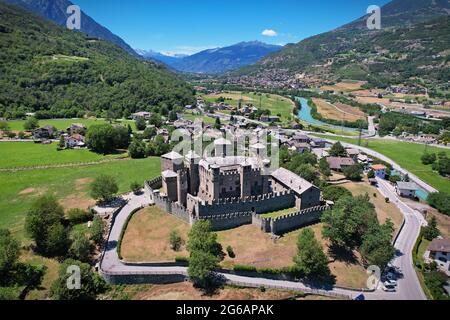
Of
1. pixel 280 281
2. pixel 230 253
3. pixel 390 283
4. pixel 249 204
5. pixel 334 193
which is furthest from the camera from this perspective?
pixel 334 193

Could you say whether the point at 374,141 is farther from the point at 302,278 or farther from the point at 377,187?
the point at 302,278

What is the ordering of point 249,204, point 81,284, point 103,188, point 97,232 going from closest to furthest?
1. point 81,284
2. point 97,232
3. point 249,204
4. point 103,188

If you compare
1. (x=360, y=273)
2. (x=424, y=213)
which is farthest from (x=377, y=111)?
(x=360, y=273)

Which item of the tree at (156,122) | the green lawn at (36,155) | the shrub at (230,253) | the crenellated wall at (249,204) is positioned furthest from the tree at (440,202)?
the tree at (156,122)

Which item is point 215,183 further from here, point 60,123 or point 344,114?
point 344,114

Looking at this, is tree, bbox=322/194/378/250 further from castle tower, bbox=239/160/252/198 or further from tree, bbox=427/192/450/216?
tree, bbox=427/192/450/216

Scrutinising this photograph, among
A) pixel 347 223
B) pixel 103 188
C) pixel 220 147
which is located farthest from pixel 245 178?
pixel 103 188
